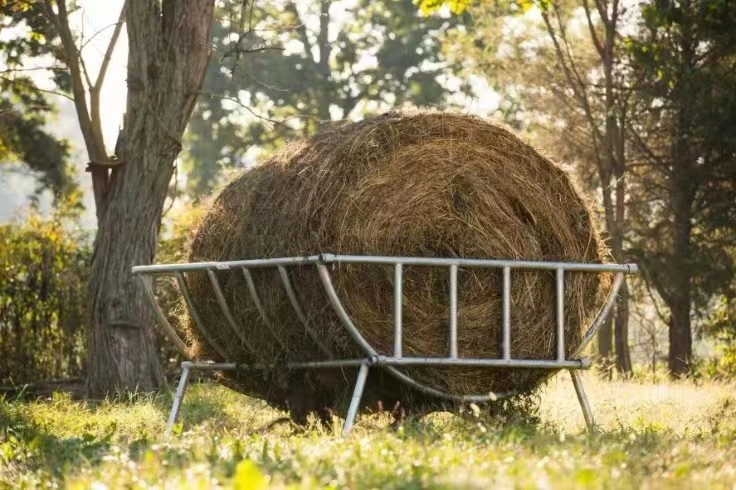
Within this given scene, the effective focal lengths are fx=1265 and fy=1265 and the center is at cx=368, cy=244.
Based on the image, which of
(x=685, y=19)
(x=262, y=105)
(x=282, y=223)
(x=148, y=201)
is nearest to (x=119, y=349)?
(x=148, y=201)

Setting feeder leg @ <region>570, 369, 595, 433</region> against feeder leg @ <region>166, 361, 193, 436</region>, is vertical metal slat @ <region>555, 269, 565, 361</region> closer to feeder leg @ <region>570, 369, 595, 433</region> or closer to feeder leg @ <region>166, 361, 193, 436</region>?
feeder leg @ <region>570, 369, 595, 433</region>

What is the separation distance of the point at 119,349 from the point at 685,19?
946 centimetres

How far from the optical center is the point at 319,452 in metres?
4.89

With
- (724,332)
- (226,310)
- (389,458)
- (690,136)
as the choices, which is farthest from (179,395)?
(724,332)

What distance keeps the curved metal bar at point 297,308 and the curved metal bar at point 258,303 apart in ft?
0.54

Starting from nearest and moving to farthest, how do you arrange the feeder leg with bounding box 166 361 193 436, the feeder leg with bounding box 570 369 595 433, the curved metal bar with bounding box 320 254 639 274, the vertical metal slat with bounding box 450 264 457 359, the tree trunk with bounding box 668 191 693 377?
the curved metal bar with bounding box 320 254 639 274
the vertical metal slat with bounding box 450 264 457 359
the feeder leg with bounding box 570 369 595 433
the feeder leg with bounding box 166 361 193 436
the tree trunk with bounding box 668 191 693 377

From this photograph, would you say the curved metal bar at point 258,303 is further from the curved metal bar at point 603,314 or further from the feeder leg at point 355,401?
the curved metal bar at point 603,314

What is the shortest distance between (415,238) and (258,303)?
2.94 ft

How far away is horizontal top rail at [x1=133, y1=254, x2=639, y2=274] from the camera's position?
6.14 metres

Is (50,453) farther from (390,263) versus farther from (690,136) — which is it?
(690,136)

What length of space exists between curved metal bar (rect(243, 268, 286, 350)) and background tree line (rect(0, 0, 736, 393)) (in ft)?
15.6

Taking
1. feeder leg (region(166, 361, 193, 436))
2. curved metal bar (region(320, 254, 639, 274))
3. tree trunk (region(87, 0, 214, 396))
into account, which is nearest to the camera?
curved metal bar (region(320, 254, 639, 274))

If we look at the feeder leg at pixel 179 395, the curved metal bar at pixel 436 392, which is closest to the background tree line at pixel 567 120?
the feeder leg at pixel 179 395

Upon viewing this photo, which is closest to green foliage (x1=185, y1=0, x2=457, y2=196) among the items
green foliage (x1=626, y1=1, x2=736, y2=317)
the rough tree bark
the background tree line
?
the background tree line
